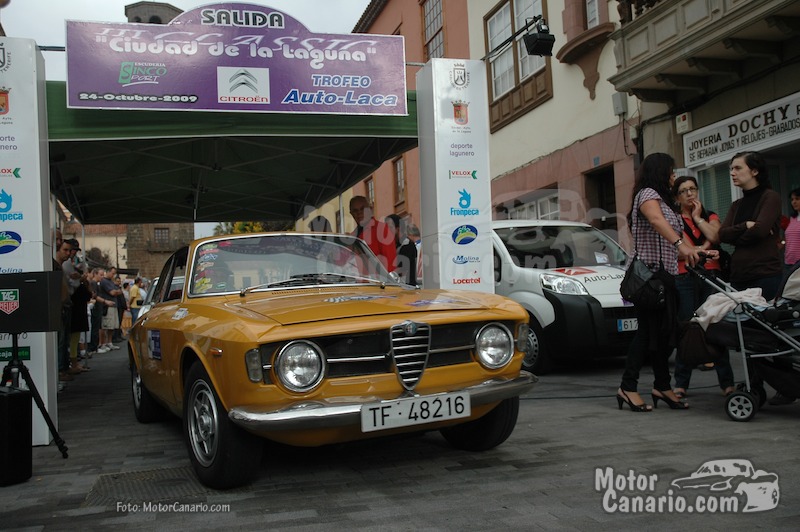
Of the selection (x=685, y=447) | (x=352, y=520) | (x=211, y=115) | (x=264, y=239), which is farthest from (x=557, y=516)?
(x=211, y=115)

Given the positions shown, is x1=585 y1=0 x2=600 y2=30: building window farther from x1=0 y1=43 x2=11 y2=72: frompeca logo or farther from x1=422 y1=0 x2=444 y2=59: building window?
x1=0 y1=43 x2=11 y2=72: frompeca logo

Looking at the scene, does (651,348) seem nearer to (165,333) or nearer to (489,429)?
(489,429)

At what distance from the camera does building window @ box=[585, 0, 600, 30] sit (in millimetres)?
15170

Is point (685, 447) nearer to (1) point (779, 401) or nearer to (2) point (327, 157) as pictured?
(1) point (779, 401)

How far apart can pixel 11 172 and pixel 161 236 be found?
6873 cm

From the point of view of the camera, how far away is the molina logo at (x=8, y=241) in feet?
18.0

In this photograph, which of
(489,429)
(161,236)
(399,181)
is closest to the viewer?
(489,429)

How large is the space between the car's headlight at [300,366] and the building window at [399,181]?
74.0ft

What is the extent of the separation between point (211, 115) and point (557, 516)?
5.10 m

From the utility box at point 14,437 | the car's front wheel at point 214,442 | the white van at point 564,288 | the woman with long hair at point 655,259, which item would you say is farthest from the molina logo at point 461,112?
the utility box at point 14,437

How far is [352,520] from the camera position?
3285 mm

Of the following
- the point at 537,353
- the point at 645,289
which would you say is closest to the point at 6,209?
the point at 645,289

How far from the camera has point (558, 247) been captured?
8.92m

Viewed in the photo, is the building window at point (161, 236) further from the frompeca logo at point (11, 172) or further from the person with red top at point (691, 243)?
the person with red top at point (691, 243)
